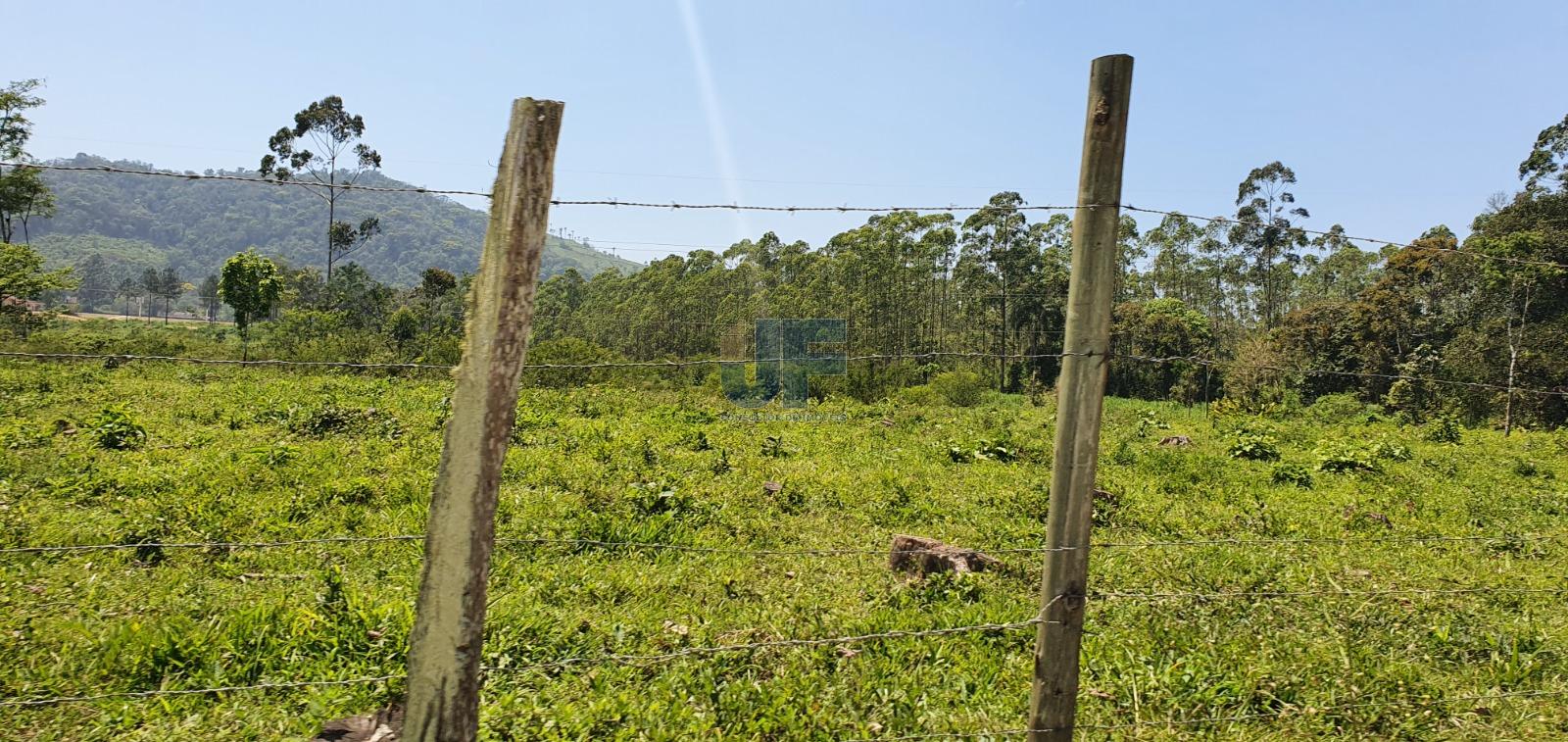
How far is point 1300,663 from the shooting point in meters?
4.51

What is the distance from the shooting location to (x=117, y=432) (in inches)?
372

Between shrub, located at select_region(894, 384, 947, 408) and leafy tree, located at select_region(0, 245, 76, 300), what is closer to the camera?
leafy tree, located at select_region(0, 245, 76, 300)

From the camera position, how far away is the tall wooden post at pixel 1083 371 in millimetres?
2445

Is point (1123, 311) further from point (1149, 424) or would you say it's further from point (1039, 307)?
point (1149, 424)

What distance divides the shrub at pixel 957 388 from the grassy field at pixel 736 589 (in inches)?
616

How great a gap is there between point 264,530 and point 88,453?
13.8 feet

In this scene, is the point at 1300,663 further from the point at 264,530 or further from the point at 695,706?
the point at 264,530

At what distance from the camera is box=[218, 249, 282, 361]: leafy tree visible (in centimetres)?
3478

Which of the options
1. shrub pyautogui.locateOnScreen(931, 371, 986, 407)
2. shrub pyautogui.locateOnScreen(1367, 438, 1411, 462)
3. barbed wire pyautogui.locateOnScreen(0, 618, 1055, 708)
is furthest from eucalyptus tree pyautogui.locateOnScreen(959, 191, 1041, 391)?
barbed wire pyautogui.locateOnScreen(0, 618, 1055, 708)

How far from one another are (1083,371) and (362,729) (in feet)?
11.4

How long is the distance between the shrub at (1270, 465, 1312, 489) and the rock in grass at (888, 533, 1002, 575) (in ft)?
25.5

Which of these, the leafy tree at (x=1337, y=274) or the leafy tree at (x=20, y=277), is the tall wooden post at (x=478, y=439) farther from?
the leafy tree at (x=1337, y=274)

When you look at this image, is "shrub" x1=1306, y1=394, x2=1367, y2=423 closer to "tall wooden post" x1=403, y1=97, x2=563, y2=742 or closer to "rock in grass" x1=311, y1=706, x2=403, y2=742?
"rock in grass" x1=311, y1=706, x2=403, y2=742

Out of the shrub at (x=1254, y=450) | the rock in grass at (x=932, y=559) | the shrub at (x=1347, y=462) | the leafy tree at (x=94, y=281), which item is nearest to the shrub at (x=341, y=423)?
the rock in grass at (x=932, y=559)
